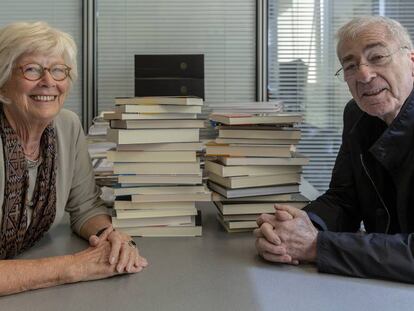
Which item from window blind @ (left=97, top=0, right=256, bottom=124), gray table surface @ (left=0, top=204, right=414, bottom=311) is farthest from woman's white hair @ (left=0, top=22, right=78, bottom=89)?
window blind @ (left=97, top=0, right=256, bottom=124)

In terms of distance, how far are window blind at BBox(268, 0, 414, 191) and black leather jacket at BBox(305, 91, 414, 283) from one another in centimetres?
191

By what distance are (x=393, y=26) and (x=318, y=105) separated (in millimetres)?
2131

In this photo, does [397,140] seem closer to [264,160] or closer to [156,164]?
[264,160]

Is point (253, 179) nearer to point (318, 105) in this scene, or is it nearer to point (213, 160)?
point (213, 160)

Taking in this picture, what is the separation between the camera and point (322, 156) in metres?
3.24

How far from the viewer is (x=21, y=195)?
1.10m

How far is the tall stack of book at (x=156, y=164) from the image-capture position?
1182mm

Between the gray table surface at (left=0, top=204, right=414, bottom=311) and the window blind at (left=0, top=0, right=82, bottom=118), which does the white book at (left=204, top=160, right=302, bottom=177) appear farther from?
the window blind at (left=0, top=0, right=82, bottom=118)

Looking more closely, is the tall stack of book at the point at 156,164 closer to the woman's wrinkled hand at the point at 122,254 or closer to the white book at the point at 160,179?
the white book at the point at 160,179

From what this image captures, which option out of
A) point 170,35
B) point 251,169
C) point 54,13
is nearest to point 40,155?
point 251,169

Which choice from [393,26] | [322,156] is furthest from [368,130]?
[322,156]

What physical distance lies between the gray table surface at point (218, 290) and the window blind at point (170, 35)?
229 cm

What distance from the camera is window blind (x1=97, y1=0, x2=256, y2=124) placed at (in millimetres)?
3189

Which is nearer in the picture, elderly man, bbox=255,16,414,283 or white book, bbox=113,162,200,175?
elderly man, bbox=255,16,414,283
